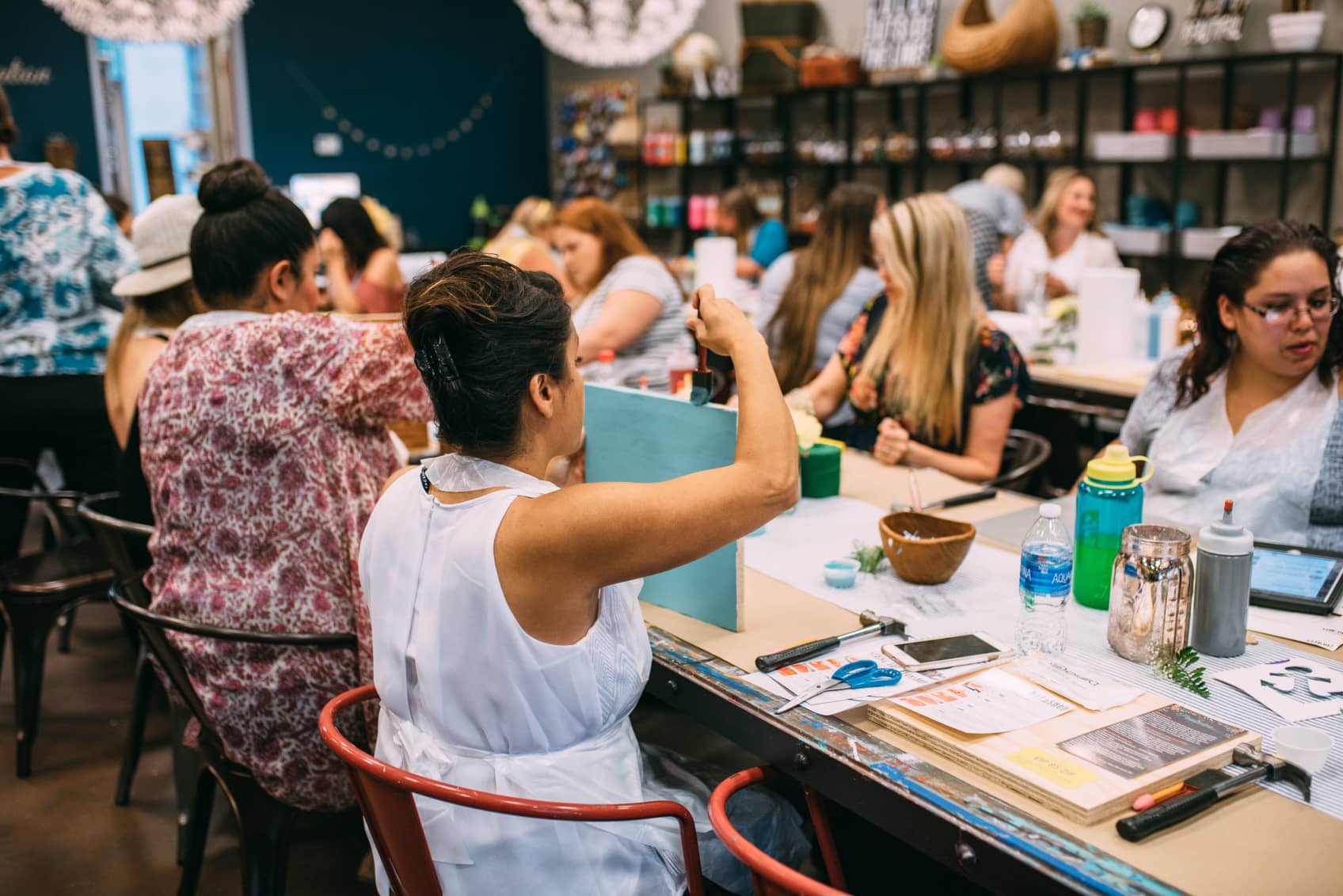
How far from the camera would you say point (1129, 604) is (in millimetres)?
1588

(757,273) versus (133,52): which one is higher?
(133,52)

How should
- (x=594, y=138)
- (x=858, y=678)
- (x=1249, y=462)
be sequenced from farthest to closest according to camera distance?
1. (x=594, y=138)
2. (x=1249, y=462)
3. (x=858, y=678)

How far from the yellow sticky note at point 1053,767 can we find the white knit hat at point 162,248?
198 centimetres

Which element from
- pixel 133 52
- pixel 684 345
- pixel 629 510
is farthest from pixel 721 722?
pixel 133 52

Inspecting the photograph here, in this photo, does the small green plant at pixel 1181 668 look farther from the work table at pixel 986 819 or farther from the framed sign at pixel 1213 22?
the framed sign at pixel 1213 22

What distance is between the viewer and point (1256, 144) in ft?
19.1

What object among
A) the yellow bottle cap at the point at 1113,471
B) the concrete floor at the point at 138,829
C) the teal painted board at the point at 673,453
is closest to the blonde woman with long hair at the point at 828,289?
the concrete floor at the point at 138,829

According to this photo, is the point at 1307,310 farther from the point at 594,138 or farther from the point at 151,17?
the point at 594,138

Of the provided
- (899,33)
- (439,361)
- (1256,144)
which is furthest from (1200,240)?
(439,361)

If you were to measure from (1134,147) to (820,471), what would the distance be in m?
4.78

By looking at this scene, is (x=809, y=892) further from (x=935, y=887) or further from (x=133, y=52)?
(x=133, y=52)

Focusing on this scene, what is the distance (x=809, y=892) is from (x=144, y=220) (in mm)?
2072

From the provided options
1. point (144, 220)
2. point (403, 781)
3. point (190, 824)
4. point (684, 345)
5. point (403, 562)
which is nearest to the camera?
point (403, 781)

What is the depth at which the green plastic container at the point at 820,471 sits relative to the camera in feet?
7.94
